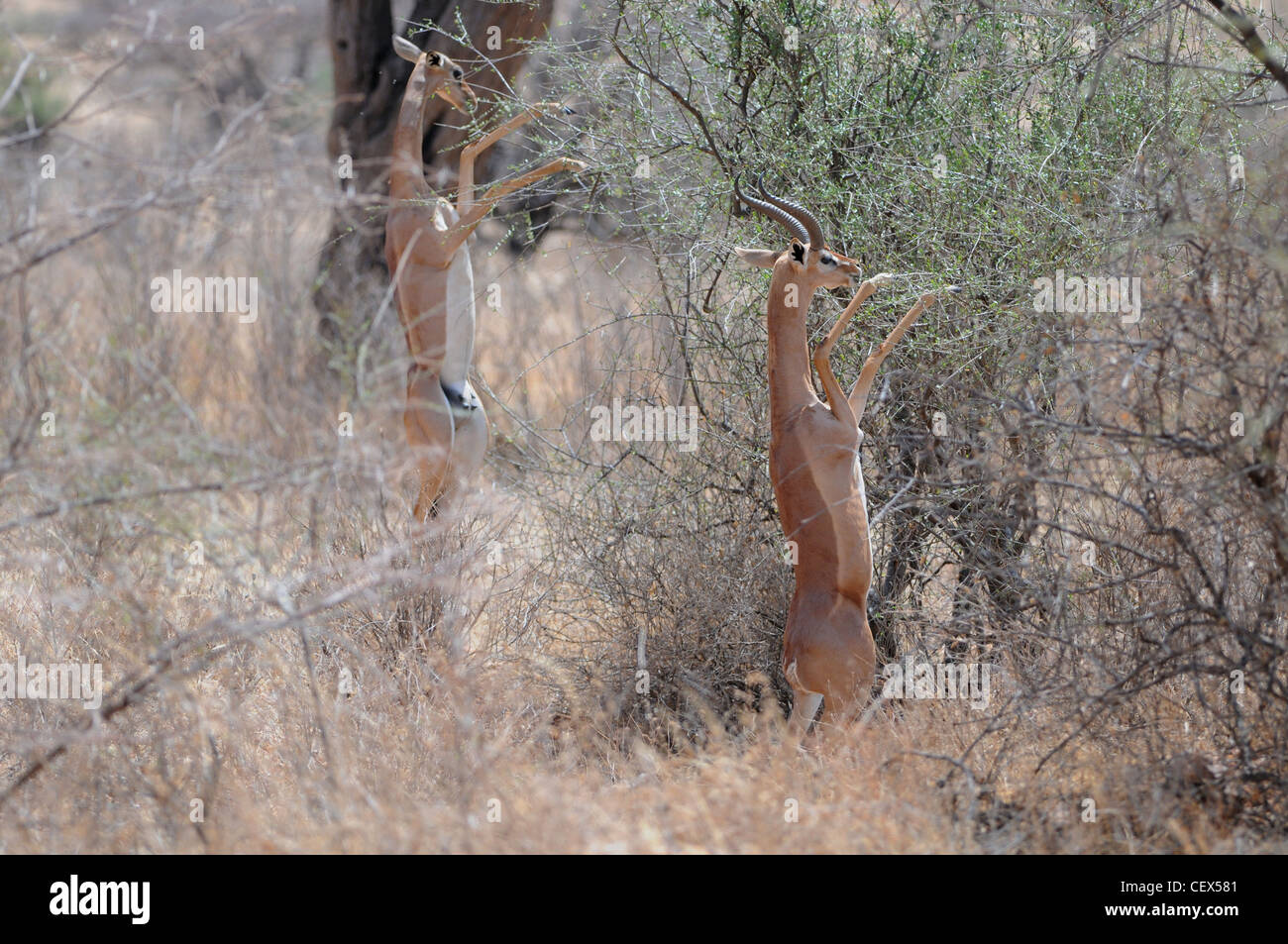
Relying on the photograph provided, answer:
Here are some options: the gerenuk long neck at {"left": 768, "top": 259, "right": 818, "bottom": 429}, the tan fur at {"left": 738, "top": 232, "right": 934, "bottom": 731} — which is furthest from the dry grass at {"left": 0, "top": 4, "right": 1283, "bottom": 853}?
the gerenuk long neck at {"left": 768, "top": 259, "right": 818, "bottom": 429}

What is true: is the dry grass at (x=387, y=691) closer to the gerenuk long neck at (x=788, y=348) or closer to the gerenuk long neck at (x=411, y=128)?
the gerenuk long neck at (x=411, y=128)

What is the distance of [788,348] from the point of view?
5.06 meters

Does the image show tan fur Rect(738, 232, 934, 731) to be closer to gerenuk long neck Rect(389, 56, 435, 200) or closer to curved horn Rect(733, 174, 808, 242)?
curved horn Rect(733, 174, 808, 242)

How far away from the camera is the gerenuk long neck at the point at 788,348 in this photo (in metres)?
5.03

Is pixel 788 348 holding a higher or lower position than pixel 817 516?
higher

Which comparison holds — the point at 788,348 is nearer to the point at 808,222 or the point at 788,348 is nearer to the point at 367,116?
the point at 808,222

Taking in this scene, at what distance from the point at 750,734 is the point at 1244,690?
1.83 m

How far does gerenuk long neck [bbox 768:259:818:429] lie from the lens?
5.03 meters

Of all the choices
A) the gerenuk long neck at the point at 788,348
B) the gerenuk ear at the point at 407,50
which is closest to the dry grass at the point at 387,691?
the gerenuk long neck at the point at 788,348

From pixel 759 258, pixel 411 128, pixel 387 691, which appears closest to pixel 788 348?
pixel 759 258

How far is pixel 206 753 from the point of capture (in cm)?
529

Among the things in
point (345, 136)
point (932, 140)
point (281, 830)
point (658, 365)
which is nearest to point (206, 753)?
point (281, 830)

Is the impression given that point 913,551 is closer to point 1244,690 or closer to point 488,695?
point 1244,690
